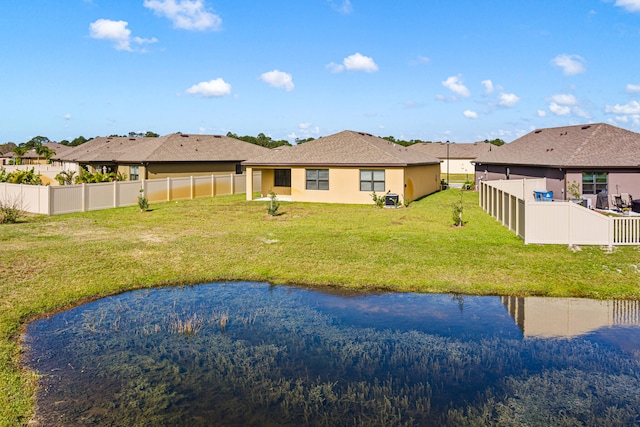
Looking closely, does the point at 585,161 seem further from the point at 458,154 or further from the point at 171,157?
the point at 458,154

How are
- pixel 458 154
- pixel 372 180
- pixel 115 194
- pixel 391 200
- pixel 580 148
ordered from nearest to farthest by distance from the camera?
1. pixel 115 194
2. pixel 580 148
3. pixel 391 200
4. pixel 372 180
5. pixel 458 154

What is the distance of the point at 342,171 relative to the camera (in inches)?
1302

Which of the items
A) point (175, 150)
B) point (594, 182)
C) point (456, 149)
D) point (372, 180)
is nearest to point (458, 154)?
point (456, 149)

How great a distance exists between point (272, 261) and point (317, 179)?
61.5ft

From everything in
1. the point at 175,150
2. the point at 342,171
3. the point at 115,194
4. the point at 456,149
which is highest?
the point at 456,149

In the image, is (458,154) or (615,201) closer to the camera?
(615,201)

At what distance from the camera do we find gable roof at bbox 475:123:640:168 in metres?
28.3

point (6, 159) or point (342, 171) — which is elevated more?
point (6, 159)

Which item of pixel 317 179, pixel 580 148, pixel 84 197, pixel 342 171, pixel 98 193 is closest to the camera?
pixel 84 197

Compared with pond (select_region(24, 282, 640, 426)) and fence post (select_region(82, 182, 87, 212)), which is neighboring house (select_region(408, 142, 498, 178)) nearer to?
fence post (select_region(82, 182, 87, 212))

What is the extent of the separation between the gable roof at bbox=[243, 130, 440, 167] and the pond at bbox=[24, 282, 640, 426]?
20507 millimetres

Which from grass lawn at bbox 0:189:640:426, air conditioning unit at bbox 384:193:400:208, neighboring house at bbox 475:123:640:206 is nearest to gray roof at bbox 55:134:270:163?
grass lawn at bbox 0:189:640:426

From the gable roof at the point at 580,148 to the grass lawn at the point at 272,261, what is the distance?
33.2 ft

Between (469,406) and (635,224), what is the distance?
1307 cm
